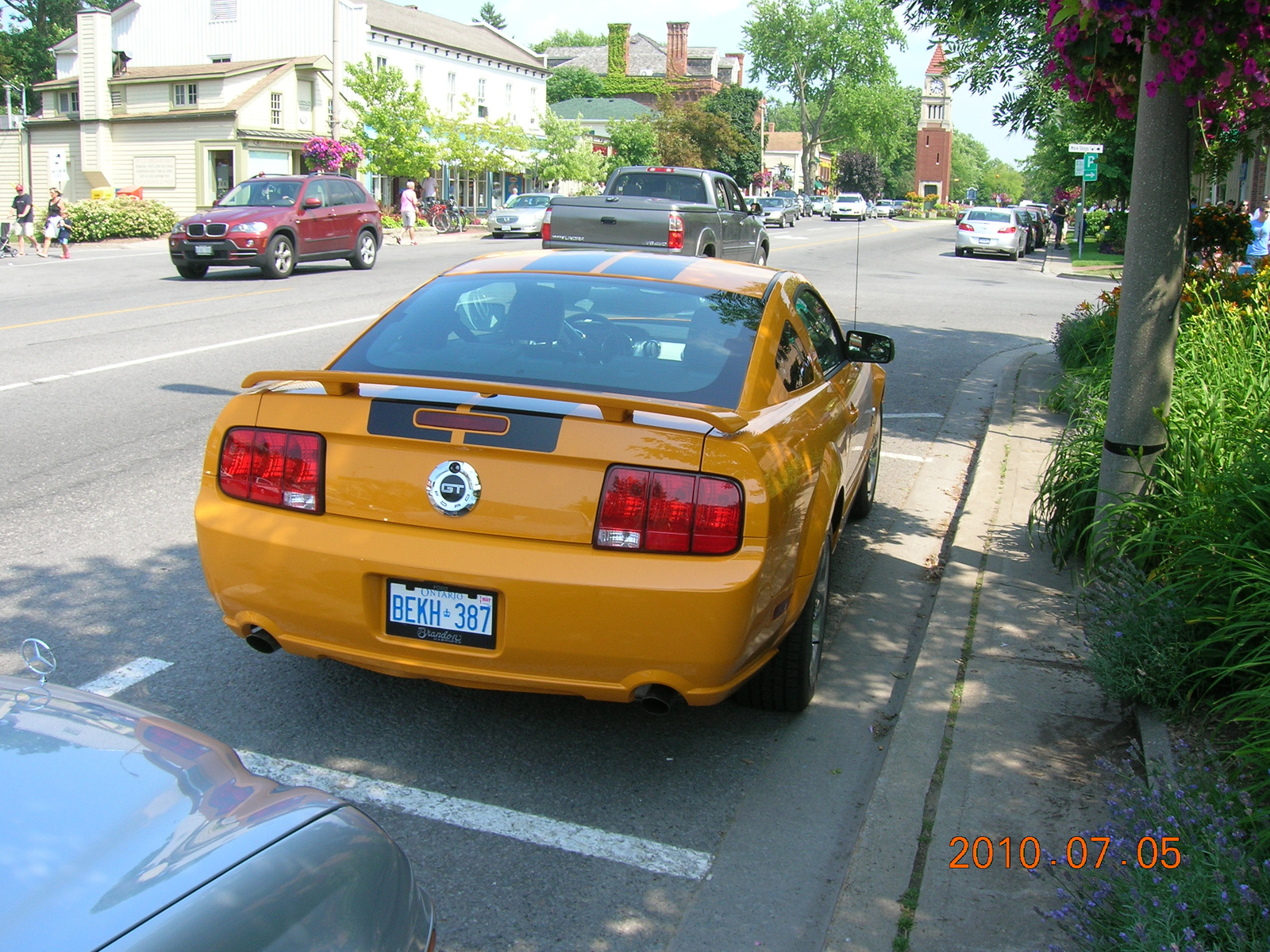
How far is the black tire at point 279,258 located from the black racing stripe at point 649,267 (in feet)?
54.2

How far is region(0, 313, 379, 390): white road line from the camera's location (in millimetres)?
10087

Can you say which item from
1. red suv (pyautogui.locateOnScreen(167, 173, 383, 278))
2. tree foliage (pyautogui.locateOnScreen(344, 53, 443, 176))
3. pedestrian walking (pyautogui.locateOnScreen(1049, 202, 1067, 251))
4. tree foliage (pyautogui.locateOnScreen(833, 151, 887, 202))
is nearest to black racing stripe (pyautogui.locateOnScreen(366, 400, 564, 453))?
red suv (pyautogui.locateOnScreen(167, 173, 383, 278))

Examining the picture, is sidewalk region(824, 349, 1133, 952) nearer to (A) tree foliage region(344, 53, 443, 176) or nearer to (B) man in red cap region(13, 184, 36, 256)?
(B) man in red cap region(13, 184, 36, 256)

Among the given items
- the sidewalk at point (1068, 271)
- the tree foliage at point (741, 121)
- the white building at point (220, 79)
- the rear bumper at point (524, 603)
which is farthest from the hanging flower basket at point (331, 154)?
the tree foliage at point (741, 121)

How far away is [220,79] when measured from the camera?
148 feet

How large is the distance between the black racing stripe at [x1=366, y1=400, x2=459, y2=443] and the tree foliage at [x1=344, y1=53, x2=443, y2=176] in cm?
3999

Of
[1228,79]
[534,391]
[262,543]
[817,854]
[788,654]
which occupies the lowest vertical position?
[817,854]

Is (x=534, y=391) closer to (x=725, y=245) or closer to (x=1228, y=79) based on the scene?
(x=1228, y=79)

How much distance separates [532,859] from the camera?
3395mm

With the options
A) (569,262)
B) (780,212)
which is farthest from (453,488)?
(780,212)

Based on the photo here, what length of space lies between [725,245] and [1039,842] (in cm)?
1547

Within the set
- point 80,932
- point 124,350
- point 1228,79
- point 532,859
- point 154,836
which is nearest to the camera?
point 80,932

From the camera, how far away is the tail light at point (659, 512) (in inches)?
137

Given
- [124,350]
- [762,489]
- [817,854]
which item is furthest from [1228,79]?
[124,350]
